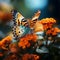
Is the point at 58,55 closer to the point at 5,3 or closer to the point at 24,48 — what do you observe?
the point at 24,48

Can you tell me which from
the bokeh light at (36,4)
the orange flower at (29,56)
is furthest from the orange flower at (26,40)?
the bokeh light at (36,4)

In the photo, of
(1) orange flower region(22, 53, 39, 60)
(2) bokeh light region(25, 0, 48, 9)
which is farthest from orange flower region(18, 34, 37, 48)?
(2) bokeh light region(25, 0, 48, 9)

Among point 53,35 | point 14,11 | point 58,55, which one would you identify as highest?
point 14,11

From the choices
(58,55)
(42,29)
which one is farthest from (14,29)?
(58,55)

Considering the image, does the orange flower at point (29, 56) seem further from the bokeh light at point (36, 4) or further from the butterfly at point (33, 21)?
the bokeh light at point (36, 4)

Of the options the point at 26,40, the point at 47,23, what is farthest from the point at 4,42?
the point at 47,23
